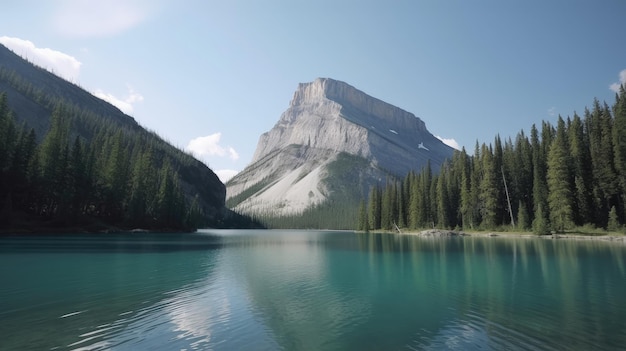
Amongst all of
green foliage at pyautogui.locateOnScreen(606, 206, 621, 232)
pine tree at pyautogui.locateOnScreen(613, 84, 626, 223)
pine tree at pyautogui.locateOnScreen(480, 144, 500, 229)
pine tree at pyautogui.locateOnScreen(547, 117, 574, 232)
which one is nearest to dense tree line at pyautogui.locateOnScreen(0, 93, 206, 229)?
pine tree at pyautogui.locateOnScreen(480, 144, 500, 229)

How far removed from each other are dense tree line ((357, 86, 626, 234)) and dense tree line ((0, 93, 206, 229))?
8725cm

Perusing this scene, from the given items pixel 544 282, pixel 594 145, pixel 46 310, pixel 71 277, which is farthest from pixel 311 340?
pixel 594 145

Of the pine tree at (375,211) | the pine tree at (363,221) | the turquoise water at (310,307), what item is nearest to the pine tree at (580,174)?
the turquoise water at (310,307)

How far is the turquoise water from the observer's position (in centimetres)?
1306

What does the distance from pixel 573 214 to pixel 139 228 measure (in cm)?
11334

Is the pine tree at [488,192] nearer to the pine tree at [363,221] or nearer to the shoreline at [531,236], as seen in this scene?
the shoreline at [531,236]

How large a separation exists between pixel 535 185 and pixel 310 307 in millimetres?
81535

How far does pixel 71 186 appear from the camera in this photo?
85.2 meters

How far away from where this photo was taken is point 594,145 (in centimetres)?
7238

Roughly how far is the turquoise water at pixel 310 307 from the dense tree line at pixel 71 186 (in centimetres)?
5524

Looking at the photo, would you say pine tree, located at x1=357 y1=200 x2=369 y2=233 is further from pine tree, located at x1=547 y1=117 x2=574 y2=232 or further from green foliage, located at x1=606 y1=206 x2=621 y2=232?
Answer: green foliage, located at x1=606 y1=206 x2=621 y2=232

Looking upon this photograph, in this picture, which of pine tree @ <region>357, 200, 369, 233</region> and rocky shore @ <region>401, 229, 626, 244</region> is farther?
pine tree @ <region>357, 200, 369, 233</region>

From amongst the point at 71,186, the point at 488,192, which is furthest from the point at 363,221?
the point at 71,186

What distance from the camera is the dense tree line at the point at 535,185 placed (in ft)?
224
